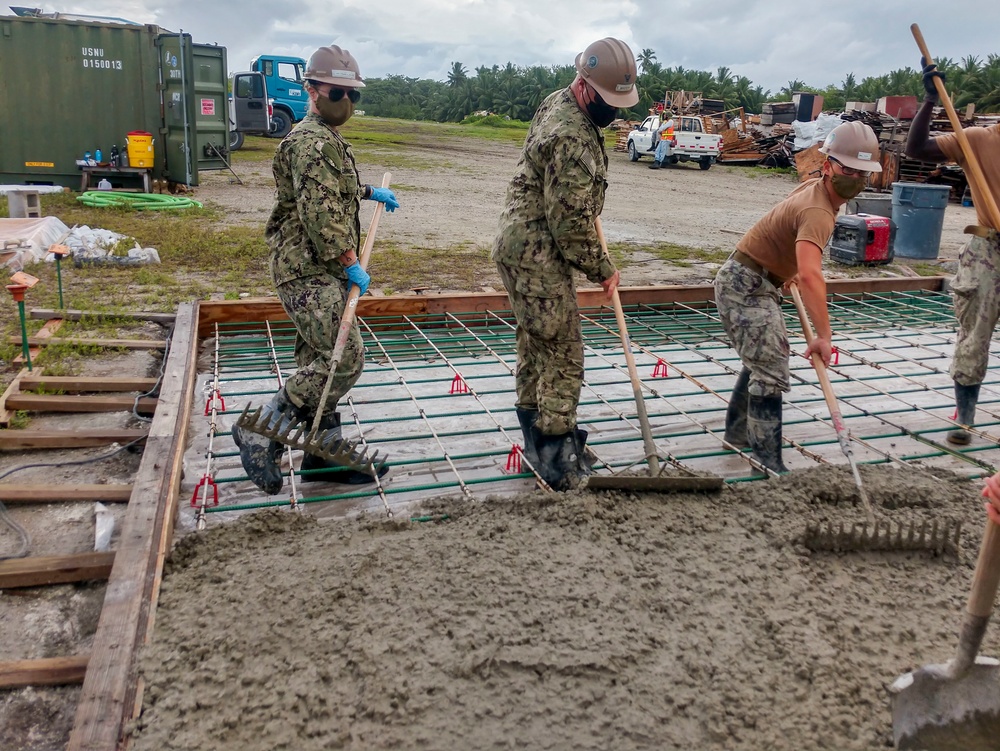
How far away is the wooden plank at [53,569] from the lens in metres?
2.33

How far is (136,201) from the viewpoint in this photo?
9.64 meters

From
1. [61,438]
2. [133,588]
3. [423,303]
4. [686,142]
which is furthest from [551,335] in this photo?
[686,142]

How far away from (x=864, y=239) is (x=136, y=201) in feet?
26.0

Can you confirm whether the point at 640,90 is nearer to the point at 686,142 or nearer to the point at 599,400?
the point at 686,142

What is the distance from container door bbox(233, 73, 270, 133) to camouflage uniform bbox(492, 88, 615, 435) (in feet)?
50.3

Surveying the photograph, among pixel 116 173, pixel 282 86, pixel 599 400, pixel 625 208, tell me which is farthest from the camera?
pixel 282 86

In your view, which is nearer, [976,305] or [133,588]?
[133,588]

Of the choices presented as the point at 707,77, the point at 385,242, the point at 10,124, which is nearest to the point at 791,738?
the point at 385,242

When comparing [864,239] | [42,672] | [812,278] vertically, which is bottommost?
[42,672]

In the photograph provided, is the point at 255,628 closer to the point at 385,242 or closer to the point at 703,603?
the point at 703,603

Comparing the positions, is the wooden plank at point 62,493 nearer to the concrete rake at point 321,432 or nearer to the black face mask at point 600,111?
the concrete rake at point 321,432

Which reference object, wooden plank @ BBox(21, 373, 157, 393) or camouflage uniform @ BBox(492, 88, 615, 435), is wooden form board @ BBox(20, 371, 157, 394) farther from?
camouflage uniform @ BBox(492, 88, 615, 435)

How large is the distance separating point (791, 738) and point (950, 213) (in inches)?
560

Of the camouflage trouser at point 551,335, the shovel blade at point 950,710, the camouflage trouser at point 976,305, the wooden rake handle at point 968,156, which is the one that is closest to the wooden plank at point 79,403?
the camouflage trouser at point 551,335
